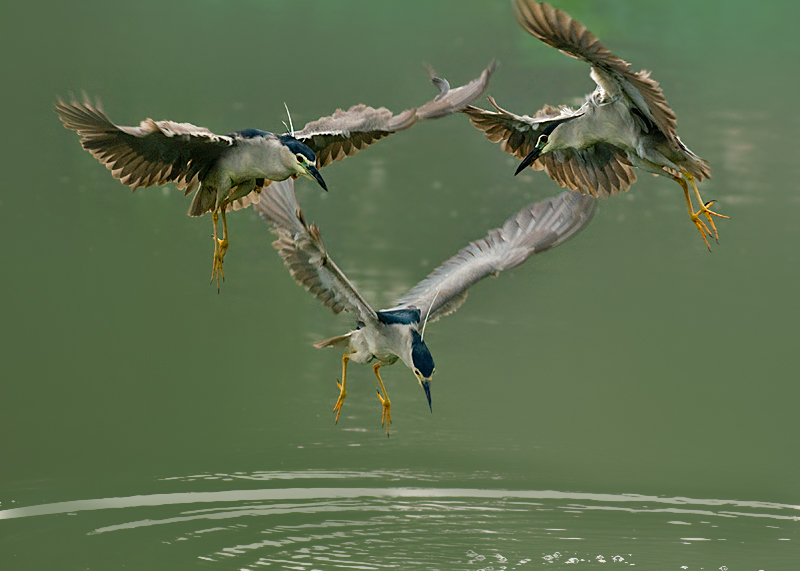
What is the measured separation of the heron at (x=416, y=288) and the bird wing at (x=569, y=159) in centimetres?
13

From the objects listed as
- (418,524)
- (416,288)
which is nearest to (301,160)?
(416,288)

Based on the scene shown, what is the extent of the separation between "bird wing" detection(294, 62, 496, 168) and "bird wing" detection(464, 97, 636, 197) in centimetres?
50

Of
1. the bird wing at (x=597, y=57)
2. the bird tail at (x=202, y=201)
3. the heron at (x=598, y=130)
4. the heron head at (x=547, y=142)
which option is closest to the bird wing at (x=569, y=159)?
the heron at (x=598, y=130)

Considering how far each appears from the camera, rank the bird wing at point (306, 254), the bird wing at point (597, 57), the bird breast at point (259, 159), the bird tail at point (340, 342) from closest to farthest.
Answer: the bird wing at point (597, 57) → the bird wing at point (306, 254) → the bird breast at point (259, 159) → the bird tail at point (340, 342)

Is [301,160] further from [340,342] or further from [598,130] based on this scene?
→ [598,130]

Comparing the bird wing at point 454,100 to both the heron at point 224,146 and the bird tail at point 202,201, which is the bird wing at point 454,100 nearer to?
the heron at point 224,146

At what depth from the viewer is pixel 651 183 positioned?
9.73m

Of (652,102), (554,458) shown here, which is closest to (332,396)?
(554,458)

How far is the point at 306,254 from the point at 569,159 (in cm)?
144

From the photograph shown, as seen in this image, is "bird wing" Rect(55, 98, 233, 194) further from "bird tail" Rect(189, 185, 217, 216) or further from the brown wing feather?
the brown wing feather

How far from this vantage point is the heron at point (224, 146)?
489 centimetres

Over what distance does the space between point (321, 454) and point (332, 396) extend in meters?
0.63

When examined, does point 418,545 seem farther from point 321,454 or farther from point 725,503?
point 725,503

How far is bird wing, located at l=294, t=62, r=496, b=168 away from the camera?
4.93m
